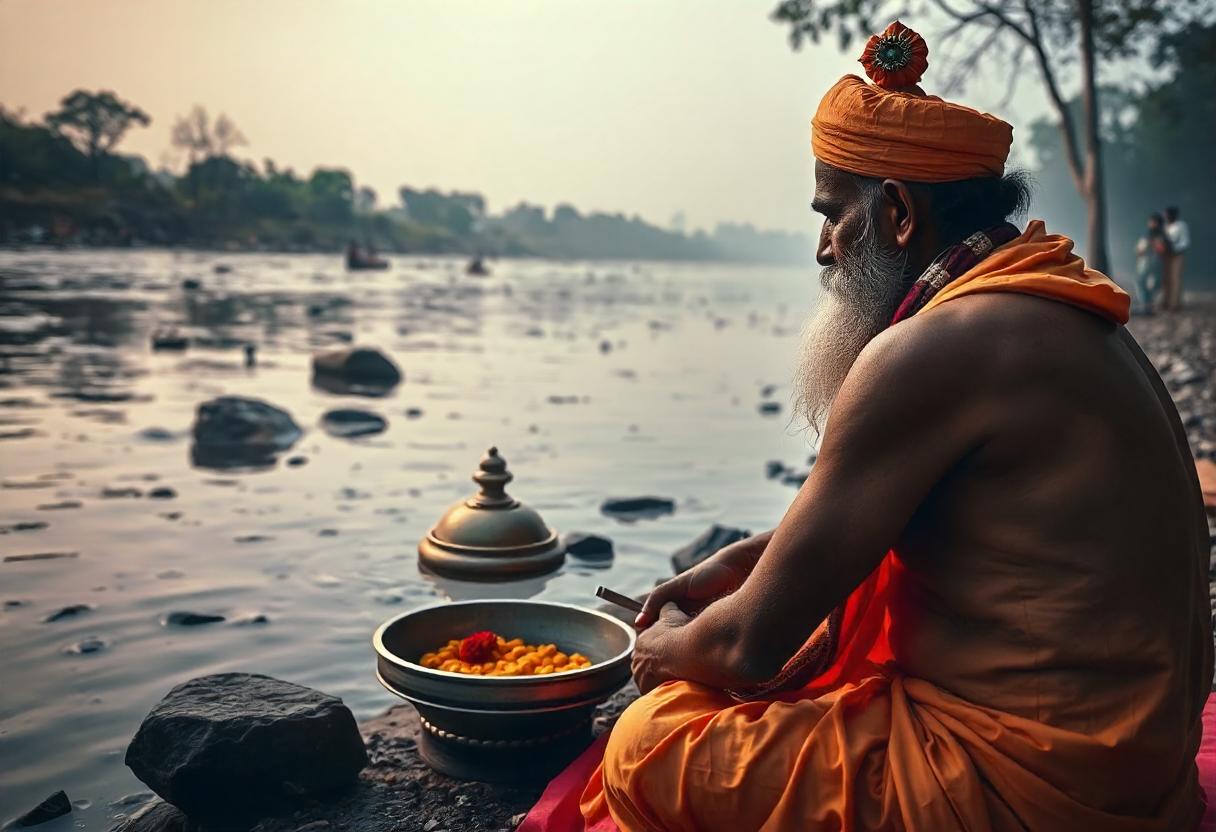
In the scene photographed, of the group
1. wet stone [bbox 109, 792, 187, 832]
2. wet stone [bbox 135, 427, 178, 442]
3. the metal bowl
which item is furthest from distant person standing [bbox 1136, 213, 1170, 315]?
wet stone [bbox 109, 792, 187, 832]

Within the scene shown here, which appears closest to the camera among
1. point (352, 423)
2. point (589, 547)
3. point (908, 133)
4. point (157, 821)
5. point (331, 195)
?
point (908, 133)

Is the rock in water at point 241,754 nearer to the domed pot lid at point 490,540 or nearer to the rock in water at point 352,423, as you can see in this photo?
the domed pot lid at point 490,540

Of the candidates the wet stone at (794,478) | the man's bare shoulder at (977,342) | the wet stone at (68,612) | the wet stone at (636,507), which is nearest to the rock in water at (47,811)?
the wet stone at (68,612)

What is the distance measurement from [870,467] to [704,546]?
4.49 m

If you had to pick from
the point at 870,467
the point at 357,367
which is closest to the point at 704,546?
the point at 870,467

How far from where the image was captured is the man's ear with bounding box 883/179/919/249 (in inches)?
99.0

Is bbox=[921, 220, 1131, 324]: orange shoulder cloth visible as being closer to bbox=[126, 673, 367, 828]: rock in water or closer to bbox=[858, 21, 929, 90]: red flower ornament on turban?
bbox=[858, 21, 929, 90]: red flower ornament on turban

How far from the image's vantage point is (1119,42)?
21.1 metres

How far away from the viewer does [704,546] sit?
21.8 feet

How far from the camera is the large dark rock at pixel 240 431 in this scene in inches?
387

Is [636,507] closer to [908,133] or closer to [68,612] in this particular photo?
[68,612]

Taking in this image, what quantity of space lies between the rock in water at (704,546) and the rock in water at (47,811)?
367 cm

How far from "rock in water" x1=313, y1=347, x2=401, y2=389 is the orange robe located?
1264 cm

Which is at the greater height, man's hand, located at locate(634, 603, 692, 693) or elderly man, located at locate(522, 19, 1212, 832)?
elderly man, located at locate(522, 19, 1212, 832)
